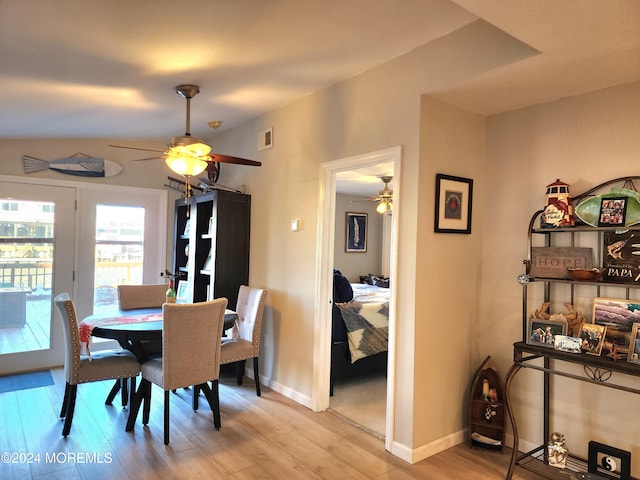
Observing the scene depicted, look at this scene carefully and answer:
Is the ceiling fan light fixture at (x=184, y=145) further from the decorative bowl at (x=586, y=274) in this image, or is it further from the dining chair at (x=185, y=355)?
the decorative bowl at (x=586, y=274)

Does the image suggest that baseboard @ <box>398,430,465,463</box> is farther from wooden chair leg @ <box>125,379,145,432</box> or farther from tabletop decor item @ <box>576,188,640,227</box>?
wooden chair leg @ <box>125,379,145,432</box>

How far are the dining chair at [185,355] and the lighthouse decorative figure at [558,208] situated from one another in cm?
220

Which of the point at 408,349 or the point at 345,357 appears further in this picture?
the point at 345,357

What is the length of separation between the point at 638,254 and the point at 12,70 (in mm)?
3788

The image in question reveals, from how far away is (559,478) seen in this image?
2.36 meters

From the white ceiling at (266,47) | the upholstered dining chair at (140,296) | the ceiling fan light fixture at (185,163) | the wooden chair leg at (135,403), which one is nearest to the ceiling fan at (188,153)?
the ceiling fan light fixture at (185,163)

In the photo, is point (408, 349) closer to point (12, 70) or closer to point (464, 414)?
point (464, 414)

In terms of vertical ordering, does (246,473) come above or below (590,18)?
below

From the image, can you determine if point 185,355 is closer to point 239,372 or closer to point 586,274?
point 239,372

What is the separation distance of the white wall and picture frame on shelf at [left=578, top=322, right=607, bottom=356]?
283 mm

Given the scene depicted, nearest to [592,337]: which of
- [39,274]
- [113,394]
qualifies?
[113,394]

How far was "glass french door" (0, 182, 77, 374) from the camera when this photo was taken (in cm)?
414

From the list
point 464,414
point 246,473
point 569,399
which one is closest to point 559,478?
point 569,399

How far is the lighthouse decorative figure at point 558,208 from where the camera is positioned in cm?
252
